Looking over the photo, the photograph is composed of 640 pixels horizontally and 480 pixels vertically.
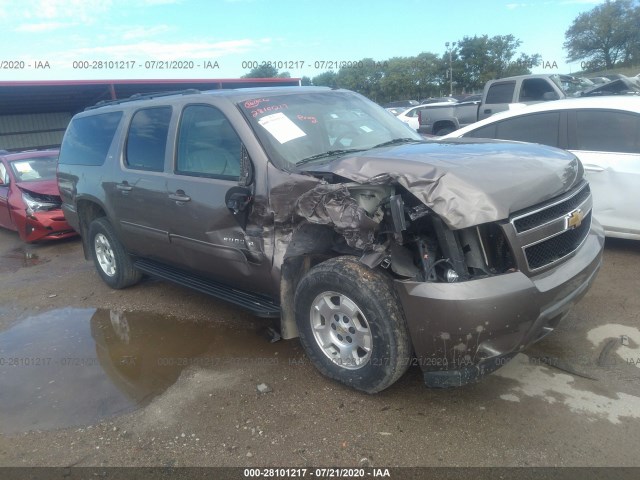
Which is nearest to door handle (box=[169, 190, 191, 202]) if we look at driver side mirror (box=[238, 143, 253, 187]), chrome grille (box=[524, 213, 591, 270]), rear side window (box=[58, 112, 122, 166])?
driver side mirror (box=[238, 143, 253, 187])

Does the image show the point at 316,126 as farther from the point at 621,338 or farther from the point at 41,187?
the point at 41,187

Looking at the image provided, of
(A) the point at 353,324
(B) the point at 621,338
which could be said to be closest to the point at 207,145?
(A) the point at 353,324

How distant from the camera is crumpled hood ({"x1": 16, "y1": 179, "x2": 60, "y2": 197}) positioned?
25.7ft

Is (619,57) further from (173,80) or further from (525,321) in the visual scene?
(525,321)

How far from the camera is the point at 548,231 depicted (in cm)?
298

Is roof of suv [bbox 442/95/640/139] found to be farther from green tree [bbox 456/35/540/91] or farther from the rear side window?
green tree [bbox 456/35/540/91]

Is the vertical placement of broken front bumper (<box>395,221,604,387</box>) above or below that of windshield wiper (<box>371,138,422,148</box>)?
below

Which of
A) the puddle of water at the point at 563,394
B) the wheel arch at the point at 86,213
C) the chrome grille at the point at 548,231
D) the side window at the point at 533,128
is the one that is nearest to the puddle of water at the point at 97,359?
the wheel arch at the point at 86,213

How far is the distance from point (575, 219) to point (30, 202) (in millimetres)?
7447

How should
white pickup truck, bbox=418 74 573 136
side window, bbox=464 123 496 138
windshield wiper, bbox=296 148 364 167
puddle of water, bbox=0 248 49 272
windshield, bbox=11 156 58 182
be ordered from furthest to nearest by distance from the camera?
1. white pickup truck, bbox=418 74 573 136
2. windshield, bbox=11 156 58 182
3. puddle of water, bbox=0 248 49 272
4. side window, bbox=464 123 496 138
5. windshield wiper, bbox=296 148 364 167

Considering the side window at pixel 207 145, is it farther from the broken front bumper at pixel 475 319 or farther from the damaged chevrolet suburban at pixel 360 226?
the broken front bumper at pixel 475 319

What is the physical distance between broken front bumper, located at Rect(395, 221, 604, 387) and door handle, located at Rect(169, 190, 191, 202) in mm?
1934

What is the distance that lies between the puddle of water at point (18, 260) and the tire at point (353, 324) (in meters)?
5.40

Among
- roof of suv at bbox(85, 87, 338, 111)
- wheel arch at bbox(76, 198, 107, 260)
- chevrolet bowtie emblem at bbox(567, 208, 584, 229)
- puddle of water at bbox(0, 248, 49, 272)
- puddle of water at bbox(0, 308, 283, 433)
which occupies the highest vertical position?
roof of suv at bbox(85, 87, 338, 111)
